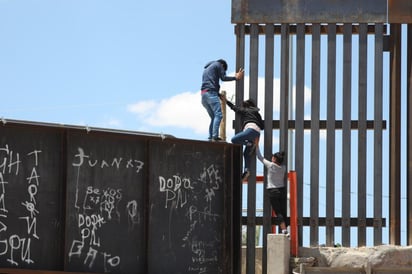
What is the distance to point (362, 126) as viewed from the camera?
60.5 ft

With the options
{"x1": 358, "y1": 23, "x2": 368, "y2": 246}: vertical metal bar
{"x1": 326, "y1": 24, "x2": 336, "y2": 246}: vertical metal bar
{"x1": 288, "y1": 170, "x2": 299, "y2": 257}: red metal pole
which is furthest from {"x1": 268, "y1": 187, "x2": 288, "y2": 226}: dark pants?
{"x1": 358, "y1": 23, "x2": 368, "y2": 246}: vertical metal bar

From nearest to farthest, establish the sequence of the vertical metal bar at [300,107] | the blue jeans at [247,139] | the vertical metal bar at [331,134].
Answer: the blue jeans at [247,139] → the vertical metal bar at [331,134] → the vertical metal bar at [300,107]

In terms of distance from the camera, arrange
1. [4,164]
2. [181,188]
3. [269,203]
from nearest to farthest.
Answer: [4,164] → [181,188] → [269,203]

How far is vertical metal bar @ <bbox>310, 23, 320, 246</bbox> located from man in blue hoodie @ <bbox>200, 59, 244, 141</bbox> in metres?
1.52

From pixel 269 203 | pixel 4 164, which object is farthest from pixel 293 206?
pixel 4 164

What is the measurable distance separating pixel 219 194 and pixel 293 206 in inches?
59.7

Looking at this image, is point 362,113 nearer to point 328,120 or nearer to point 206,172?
point 328,120

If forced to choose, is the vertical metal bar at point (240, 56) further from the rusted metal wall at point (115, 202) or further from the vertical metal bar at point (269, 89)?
the rusted metal wall at point (115, 202)

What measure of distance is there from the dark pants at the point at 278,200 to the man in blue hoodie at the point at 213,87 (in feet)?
5.23

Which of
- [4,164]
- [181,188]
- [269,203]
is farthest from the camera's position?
[269,203]

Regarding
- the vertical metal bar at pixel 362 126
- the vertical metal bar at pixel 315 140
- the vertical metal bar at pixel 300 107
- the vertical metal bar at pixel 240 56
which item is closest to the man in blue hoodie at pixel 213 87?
the vertical metal bar at pixel 240 56

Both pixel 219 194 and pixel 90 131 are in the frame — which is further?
pixel 219 194

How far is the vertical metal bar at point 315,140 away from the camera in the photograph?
18.2 meters

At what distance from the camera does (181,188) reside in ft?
55.9
